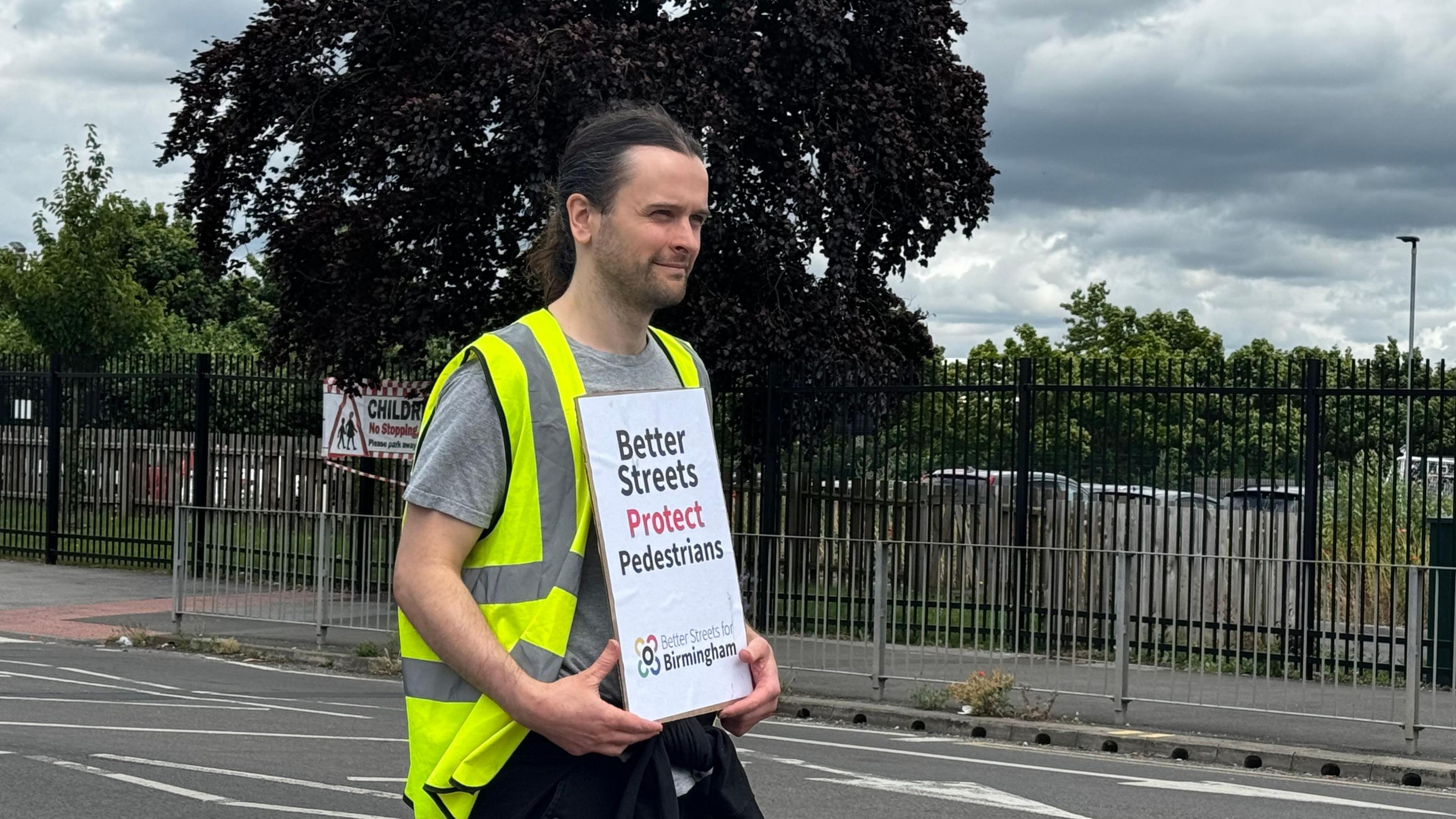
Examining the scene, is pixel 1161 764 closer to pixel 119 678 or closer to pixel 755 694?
pixel 119 678

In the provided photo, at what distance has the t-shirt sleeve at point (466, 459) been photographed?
262cm

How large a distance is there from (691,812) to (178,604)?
48.4ft

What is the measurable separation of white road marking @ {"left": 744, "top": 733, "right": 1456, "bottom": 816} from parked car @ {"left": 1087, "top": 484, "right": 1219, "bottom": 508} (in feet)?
15.9

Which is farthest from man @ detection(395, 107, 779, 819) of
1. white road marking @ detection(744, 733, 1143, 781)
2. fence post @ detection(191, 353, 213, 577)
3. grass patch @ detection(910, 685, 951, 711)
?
fence post @ detection(191, 353, 213, 577)

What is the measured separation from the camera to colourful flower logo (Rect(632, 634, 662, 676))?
267cm

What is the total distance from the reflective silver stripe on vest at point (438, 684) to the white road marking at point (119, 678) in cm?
1073

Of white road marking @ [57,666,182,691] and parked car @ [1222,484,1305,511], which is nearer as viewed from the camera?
white road marking @ [57,666,182,691]

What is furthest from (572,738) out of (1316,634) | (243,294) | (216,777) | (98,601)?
(243,294)

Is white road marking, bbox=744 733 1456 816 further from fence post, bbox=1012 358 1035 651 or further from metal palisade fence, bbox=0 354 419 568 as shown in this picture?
metal palisade fence, bbox=0 354 419 568

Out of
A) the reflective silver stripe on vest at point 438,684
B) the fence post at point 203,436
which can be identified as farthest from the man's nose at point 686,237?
the fence post at point 203,436

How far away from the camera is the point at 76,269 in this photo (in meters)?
29.0

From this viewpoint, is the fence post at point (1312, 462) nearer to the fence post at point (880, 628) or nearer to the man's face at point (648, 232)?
the fence post at point (880, 628)

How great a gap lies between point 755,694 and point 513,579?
0.49 m

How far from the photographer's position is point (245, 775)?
8.87 meters
